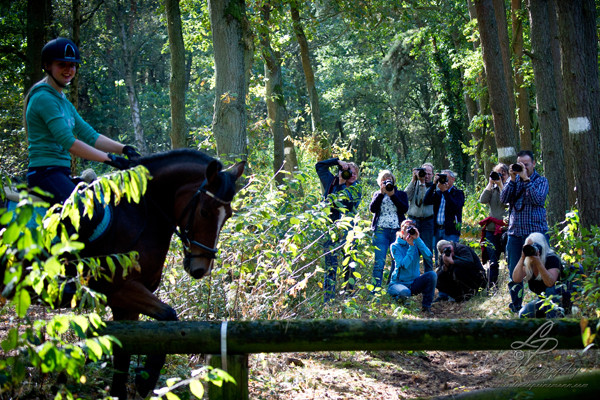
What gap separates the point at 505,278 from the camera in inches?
423

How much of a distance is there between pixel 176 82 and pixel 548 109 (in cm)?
750

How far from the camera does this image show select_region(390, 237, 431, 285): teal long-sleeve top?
9.82 metres

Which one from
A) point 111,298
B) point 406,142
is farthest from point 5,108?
point 406,142

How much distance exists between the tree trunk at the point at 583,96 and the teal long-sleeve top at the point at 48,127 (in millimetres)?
6149

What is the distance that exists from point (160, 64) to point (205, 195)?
40.6 m

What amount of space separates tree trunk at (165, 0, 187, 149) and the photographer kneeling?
21.6ft

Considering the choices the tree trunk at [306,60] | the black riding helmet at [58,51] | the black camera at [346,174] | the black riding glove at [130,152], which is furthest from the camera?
the tree trunk at [306,60]

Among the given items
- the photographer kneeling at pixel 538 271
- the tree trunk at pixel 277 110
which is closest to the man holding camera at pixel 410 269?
the photographer kneeling at pixel 538 271

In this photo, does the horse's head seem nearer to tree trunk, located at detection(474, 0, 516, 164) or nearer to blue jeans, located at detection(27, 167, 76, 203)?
blue jeans, located at detection(27, 167, 76, 203)

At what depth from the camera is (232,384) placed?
3.80 metres

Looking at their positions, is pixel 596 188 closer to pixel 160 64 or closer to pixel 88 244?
pixel 88 244

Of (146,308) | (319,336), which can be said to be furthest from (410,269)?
(319,336)

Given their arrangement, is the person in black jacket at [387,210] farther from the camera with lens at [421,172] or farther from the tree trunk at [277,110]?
the tree trunk at [277,110]

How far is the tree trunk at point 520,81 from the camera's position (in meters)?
15.8
